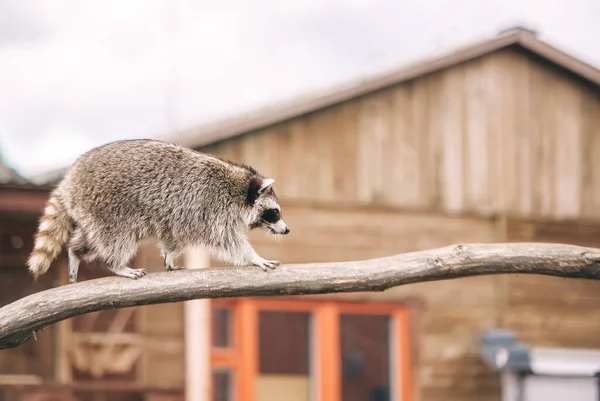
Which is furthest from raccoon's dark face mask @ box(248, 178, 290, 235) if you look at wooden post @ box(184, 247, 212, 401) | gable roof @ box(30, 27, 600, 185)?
wooden post @ box(184, 247, 212, 401)

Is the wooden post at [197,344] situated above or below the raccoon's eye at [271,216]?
below

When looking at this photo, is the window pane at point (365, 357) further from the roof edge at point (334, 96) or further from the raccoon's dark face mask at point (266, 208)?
the raccoon's dark face mask at point (266, 208)

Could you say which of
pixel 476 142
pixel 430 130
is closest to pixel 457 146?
pixel 476 142

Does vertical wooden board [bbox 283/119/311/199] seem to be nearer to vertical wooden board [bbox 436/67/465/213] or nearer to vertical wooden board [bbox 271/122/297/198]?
vertical wooden board [bbox 271/122/297/198]

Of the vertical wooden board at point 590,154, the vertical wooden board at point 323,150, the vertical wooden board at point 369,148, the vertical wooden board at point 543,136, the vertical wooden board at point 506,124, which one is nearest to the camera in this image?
the vertical wooden board at point 323,150

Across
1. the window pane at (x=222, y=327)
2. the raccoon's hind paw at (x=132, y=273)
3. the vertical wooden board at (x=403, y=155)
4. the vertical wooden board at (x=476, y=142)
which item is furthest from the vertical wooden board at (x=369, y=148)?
the raccoon's hind paw at (x=132, y=273)

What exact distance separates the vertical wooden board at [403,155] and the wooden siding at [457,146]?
12mm

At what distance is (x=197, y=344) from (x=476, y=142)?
4.57 metres

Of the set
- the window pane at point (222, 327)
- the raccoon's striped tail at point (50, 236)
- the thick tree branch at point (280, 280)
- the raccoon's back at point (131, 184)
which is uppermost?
the raccoon's back at point (131, 184)

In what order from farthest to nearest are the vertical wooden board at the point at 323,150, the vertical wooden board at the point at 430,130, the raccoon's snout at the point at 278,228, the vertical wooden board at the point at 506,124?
1. the vertical wooden board at the point at 506,124
2. the vertical wooden board at the point at 430,130
3. the vertical wooden board at the point at 323,150
4. the raccoon's snout at the point at 278,228

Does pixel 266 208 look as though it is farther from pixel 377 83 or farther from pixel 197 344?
pixel 377 83

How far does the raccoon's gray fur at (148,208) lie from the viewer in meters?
6.36

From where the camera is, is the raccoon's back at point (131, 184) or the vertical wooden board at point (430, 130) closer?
the raccoon's back at point (131, 184)

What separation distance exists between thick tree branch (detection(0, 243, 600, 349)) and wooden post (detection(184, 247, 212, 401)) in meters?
6.63
